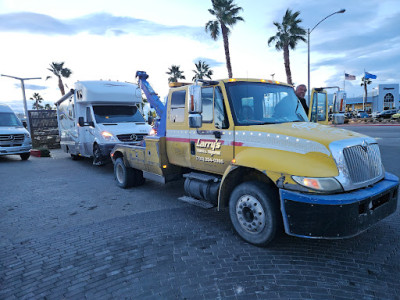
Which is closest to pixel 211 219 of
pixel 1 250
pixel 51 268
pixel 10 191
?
pixel 51 268

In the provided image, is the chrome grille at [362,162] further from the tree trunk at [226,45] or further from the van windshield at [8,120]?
the tree trunk at [226,45]

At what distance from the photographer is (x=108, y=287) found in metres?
3.01

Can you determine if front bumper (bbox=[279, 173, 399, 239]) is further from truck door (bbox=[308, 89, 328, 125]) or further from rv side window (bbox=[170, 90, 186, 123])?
rv side window (bbox=[170, 90, 186, 123])

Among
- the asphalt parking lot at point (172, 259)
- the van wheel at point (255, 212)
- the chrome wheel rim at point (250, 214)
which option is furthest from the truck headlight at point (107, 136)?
the chrome wheel rim at point (250, 214)

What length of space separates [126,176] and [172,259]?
161 inches

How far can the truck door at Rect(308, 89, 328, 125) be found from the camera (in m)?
5.23

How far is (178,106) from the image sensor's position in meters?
5.29

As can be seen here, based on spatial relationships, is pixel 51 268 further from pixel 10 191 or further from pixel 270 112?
pixel 10 191

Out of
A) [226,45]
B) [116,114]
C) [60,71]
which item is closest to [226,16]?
[226,45]

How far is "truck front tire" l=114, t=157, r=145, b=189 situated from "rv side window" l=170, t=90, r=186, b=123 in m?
2.52

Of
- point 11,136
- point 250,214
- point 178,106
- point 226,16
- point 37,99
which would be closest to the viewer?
point 250,214

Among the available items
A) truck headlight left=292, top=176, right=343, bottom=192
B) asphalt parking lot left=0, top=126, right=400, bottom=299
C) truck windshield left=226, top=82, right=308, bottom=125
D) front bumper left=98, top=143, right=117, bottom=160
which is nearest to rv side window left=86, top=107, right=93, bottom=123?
front bumper left=98, top=143, right=117, bottom=160

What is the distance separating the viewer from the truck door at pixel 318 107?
206 inches

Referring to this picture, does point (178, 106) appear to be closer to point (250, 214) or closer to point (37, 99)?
point (250, 214)
